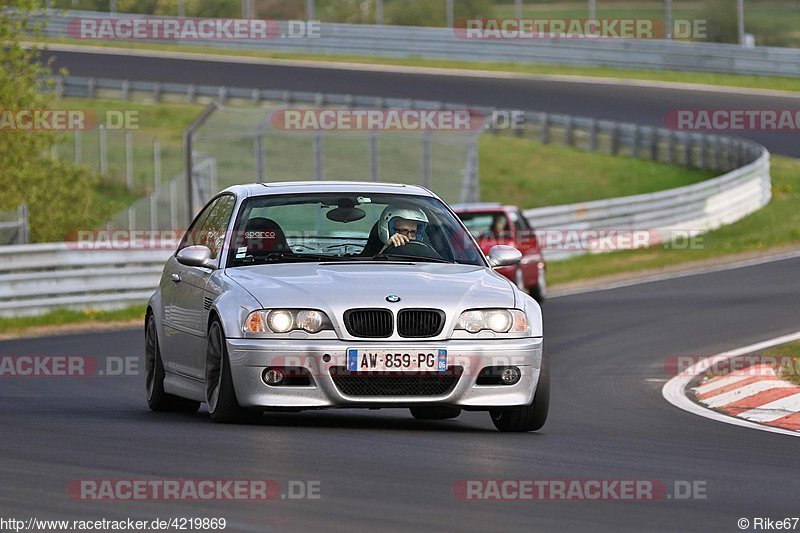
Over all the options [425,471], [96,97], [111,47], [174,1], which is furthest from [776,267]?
[174,1]

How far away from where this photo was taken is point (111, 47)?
6069 centimetres

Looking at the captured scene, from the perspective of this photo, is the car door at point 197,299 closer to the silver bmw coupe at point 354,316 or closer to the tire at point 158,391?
the silver bmw coupe at point 354,316

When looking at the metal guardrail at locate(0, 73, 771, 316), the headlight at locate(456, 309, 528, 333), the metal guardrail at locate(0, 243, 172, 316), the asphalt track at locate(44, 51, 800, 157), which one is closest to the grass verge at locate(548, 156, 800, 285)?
the metal guardrail at locate(0, 73, 771, 316)

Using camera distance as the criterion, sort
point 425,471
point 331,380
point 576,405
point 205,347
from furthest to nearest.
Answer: point 576,405
point 205,347
point 331,380
point 425,471

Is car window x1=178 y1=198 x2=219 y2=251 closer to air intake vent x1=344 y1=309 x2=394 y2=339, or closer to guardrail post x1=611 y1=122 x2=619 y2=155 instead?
air intake vent x1=344 y1=309 x2=394 y2=339

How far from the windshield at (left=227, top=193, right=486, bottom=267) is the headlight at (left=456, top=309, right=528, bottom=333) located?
36.6 inches

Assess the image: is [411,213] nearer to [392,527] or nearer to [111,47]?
[392,527]

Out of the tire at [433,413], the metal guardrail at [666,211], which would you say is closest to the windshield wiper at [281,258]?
the tire at [433,413]

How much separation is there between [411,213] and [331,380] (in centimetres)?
175

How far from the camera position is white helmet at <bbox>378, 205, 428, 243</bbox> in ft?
35.4

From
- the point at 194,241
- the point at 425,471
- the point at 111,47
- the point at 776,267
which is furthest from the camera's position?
the point at 111,47

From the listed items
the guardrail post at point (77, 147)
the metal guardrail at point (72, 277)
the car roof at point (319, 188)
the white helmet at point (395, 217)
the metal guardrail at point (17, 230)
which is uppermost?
the car roof at point (319, 188)

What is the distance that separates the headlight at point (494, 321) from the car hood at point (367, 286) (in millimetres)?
45

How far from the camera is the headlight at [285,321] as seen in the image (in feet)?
31.6
